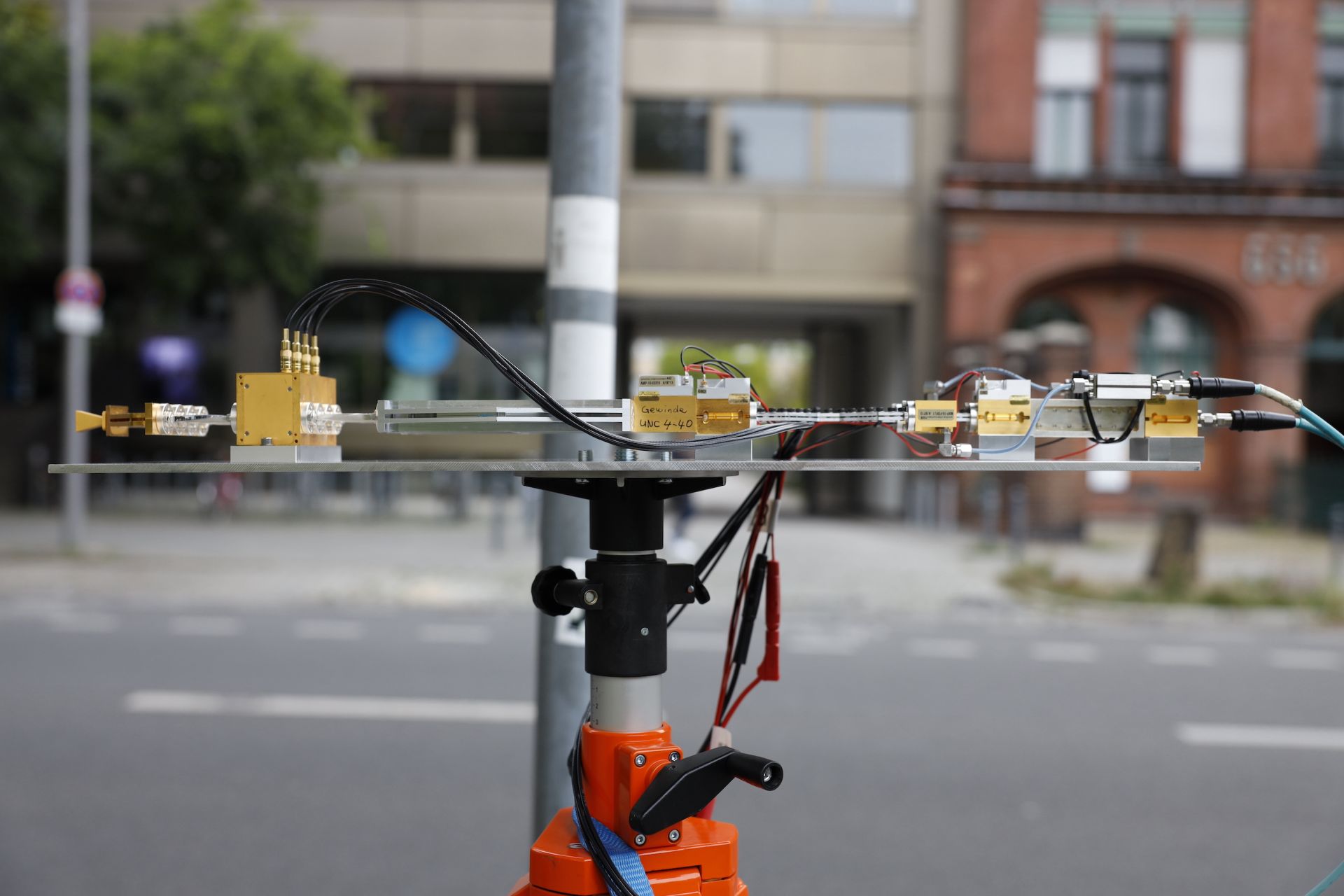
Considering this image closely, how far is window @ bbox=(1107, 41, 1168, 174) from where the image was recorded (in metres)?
20.3

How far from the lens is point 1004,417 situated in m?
1.40

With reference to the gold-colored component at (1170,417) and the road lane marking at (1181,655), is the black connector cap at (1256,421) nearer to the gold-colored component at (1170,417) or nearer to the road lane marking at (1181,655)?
the gold-colored component at (1170,417)

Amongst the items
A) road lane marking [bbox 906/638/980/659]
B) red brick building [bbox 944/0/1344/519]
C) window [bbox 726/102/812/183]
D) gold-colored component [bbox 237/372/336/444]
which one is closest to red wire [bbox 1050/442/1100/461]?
gold-colored component [bbox 237/372/336/444]

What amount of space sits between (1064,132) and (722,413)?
2114 centimetres

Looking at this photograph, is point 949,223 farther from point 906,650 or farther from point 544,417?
point 544,417

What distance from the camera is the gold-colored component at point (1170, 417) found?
1.38m

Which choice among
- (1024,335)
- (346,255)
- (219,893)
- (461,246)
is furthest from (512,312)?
(219,893)

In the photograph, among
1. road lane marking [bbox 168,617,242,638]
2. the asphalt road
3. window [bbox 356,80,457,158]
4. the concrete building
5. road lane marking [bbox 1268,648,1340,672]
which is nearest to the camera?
the asphalt road

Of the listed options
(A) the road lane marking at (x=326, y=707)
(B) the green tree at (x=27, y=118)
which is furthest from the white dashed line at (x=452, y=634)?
(B) the green tree at (x=27, y=118)

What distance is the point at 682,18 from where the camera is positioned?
20.4 m

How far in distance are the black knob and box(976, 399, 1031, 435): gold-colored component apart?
1.95 feet

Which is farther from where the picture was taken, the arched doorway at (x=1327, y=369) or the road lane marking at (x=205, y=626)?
the arched doorway at (x=1327, y=369)

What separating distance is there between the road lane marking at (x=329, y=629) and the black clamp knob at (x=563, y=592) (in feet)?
24.7

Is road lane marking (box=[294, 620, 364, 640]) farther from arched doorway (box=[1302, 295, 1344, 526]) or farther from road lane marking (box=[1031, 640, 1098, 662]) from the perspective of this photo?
arched doorway (box=[1302, 295, 1344, 526])
